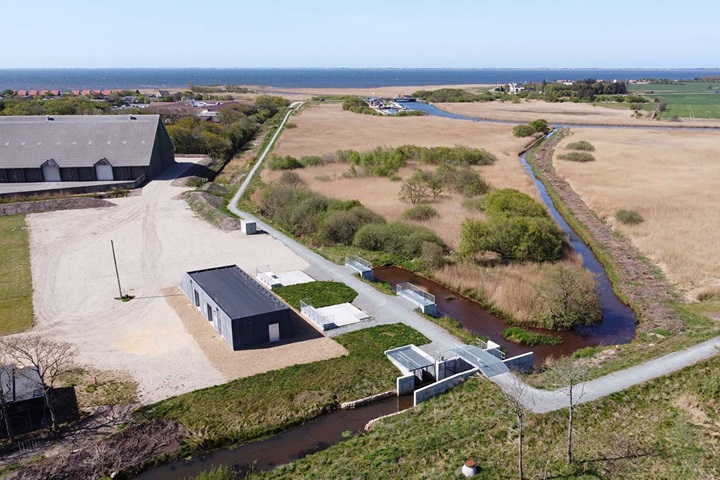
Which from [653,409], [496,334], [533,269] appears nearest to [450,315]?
[496,334]

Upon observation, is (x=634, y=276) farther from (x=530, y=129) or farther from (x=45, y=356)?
(x=530, y=129)

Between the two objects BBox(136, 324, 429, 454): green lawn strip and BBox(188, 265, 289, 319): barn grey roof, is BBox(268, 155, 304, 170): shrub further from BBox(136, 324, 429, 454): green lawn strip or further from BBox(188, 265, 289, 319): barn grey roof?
BBox(136, 324, 429, 454): green lawn strip

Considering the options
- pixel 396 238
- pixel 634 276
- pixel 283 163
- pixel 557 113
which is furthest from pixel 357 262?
pixel 557 113

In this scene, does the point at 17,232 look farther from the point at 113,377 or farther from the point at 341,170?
the point at 341,170

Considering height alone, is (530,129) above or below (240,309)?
above

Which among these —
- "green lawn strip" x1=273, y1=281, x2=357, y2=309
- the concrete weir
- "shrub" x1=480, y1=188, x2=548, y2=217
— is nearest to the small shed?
"green lawn strip" x1=273, y1=281, x2=357, y2=309

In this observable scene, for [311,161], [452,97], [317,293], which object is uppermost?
[452,97]

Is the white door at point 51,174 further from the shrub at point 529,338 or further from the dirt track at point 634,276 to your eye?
the dirt track at point 634,276
